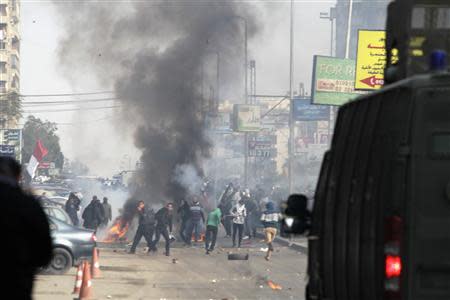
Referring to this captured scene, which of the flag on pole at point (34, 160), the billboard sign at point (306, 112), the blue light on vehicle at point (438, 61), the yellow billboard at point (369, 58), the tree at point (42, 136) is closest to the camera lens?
the blue light on vehicle at point (438, 61)

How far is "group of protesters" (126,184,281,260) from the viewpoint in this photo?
91.6ft

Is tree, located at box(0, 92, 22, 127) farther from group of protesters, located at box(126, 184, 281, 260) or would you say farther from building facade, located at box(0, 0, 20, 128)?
building facade, located at box(0, 0, 20, 128)

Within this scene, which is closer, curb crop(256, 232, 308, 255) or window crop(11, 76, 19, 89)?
curb crop(256, 232, 308, 255)

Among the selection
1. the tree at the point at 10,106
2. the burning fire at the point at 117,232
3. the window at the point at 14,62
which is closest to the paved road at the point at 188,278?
the burning fire at the point at 117,232

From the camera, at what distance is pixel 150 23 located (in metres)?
54.6

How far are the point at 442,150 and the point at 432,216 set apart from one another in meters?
0.35

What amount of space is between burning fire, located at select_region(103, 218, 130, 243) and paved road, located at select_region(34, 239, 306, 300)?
6.03 metres

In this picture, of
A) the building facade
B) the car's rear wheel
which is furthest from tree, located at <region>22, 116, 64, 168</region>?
the car's rear wheel

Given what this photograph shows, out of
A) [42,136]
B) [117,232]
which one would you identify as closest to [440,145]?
[117,232]

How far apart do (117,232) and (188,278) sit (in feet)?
52.8

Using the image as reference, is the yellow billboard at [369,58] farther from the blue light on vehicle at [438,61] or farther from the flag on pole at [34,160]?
the blue light on vehicle at [438,61]

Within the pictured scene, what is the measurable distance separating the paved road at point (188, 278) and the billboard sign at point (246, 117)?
23359 mm

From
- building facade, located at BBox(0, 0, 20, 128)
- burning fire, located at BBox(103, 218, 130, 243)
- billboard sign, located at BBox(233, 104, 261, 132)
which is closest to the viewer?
burning fire, located at BBox(103, 218, 130, 243)

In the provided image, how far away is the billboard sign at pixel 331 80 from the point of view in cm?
3516
